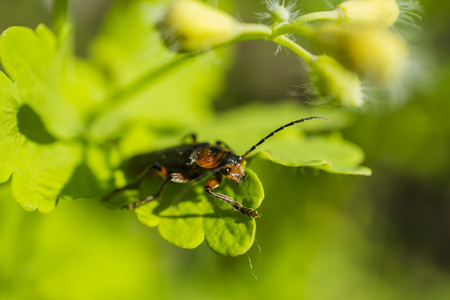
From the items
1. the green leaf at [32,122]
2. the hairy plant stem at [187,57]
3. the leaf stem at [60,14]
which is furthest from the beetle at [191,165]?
the leaf stem at [60,14]

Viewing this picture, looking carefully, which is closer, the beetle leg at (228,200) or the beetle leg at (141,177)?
the beetle leg at (228,200)

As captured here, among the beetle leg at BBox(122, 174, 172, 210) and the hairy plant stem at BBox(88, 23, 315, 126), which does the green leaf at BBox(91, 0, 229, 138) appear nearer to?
the hairy plant stem at BBox(88, 23, 315, 126)

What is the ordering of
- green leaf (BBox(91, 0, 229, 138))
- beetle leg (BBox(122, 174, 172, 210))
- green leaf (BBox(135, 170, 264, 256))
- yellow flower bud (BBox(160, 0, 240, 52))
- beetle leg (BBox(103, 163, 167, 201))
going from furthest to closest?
green leaf (BBox(91, 0, 229, 138))
beetle leg (BBox(103, 163, 167, 201))
beetle leg (BBox(122, 174, 172, 210))
green leaf (BBox(135, 170, 264, 256))
yellow flower bud (BBox(160, 0, 240, 52))

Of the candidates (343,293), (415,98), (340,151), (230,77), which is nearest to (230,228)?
Answer: (340,151)

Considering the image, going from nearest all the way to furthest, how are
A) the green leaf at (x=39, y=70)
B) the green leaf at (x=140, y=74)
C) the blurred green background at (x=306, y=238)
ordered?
1. the green leaf at (x=39, y=70)
2. the green leaf at (x=140, y=74)
3. the blurred green background at (x=306, y=238)

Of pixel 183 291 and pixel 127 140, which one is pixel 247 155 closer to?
pixel 127 140

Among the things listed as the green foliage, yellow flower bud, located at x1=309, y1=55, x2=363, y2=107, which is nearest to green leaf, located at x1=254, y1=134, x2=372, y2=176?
the green foliage

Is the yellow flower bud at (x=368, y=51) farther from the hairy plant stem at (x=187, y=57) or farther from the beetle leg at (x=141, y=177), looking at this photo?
the beetle leg at (x=141, y=177)
